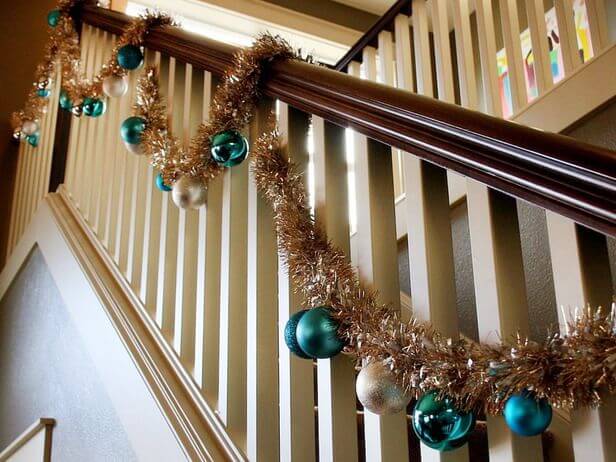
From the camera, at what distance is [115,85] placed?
1866 millimetres

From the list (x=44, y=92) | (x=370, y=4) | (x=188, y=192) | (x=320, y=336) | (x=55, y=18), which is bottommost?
(x=320, y=336)

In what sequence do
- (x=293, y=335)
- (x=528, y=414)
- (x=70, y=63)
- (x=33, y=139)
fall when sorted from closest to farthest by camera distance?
(x=528, y=414) → (x=293, y=335) → (x=70, y=63) → (x=33, y=139)

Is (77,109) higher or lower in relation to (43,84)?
lower

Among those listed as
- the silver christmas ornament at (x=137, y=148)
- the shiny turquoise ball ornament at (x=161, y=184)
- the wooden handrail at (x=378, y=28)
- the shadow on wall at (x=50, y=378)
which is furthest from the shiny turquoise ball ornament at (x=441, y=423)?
the wooden handrail at (x=378, y=28)

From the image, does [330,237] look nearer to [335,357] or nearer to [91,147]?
[335,357]

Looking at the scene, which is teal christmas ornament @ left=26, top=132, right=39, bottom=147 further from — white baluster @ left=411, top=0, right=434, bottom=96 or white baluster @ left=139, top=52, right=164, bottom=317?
white baluster @ left=411, top=0, right=434, bottom=96

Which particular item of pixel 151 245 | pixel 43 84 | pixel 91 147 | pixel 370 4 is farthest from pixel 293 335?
pixel 370 4

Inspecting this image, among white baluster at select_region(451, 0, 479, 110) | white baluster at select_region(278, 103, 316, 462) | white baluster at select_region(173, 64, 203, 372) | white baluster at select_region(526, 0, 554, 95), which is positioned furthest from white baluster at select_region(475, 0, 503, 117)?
white baluster at select_region(278, 103, 316, 462)

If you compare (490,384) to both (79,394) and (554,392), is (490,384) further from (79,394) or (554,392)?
(79,394)

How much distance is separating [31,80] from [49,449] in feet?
7.54

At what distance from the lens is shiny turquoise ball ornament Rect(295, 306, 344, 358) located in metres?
0.90

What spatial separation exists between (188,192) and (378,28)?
5.71ft

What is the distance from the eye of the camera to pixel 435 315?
822mm

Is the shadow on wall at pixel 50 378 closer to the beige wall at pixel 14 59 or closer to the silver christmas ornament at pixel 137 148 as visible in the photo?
the silver christmas ornament at pixel 137 148
